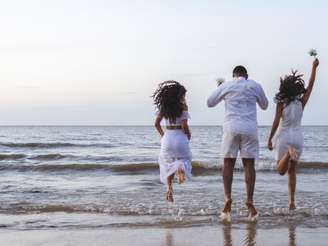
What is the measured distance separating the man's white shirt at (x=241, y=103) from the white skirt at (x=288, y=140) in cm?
68

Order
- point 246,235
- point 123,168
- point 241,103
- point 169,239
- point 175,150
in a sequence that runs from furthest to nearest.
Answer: point 123,168 < point 175,150 < point 241,103 < point 246,235 < point 169,239

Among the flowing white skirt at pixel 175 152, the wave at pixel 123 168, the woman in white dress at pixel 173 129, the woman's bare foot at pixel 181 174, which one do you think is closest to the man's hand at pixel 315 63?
the woman in white dress at pixel 173 129

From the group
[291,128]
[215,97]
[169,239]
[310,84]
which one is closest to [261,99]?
[215,97]

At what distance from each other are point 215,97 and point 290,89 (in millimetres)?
1085

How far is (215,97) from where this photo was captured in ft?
22.2

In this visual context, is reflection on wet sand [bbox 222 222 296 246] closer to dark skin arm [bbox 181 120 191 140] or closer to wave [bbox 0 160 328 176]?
dark skin arm [bbox 181 120 191 140]

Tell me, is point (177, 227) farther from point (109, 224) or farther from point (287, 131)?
point (287, 131)

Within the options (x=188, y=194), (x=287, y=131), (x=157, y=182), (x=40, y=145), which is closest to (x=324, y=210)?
(x=287, y=131)

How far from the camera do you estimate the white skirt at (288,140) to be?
720cm

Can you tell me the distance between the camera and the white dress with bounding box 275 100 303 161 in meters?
7.16

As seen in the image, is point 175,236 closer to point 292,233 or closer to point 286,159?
point 292,233

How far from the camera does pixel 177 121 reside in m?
7.37

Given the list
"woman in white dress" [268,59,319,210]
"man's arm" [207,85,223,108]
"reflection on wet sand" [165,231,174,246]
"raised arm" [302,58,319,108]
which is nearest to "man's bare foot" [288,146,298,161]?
"woman in white dress" [268,59,319,210]

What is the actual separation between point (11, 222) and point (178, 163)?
2.31 meters
